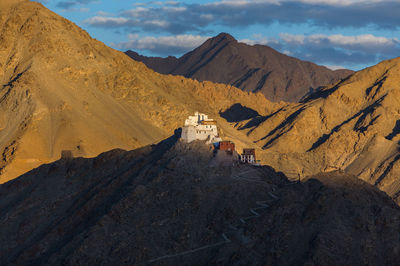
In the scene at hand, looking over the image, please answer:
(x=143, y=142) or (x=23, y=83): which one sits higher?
(x=23, y=83)

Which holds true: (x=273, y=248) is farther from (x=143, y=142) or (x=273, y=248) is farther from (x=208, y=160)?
(x=143, y=142)

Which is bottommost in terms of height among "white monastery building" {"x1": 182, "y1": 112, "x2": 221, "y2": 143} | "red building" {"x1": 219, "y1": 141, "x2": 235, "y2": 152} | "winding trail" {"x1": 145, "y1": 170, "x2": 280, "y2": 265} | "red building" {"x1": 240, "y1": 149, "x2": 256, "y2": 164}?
"winding trail" {"x1": 145, "y1": 170, "x2": 280, "y2": 265}

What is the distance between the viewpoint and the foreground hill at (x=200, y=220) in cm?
8044

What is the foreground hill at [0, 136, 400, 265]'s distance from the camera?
80438mm

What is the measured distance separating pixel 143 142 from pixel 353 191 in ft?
378

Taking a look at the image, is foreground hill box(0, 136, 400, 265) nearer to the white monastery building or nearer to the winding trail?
the winding trail

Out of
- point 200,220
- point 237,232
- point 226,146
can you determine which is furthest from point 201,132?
point 237,232

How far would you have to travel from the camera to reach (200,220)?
3639 inches

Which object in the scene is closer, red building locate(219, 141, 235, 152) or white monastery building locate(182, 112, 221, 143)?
red building locate(219, 141, 235, 152)

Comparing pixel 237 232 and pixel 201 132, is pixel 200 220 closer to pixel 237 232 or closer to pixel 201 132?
pixel 237 232

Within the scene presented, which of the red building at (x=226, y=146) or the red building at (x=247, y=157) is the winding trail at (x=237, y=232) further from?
the red building at (x=247, y=157)

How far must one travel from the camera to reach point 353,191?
87.2 metres

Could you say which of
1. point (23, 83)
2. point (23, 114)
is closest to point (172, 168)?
point (23, 114)

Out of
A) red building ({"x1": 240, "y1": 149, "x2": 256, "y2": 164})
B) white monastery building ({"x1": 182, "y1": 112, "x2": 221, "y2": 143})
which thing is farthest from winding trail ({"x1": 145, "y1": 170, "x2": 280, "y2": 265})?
white monastery building ({"x1": 182, "y1": 112, "x2": 221, "y2": 143})
